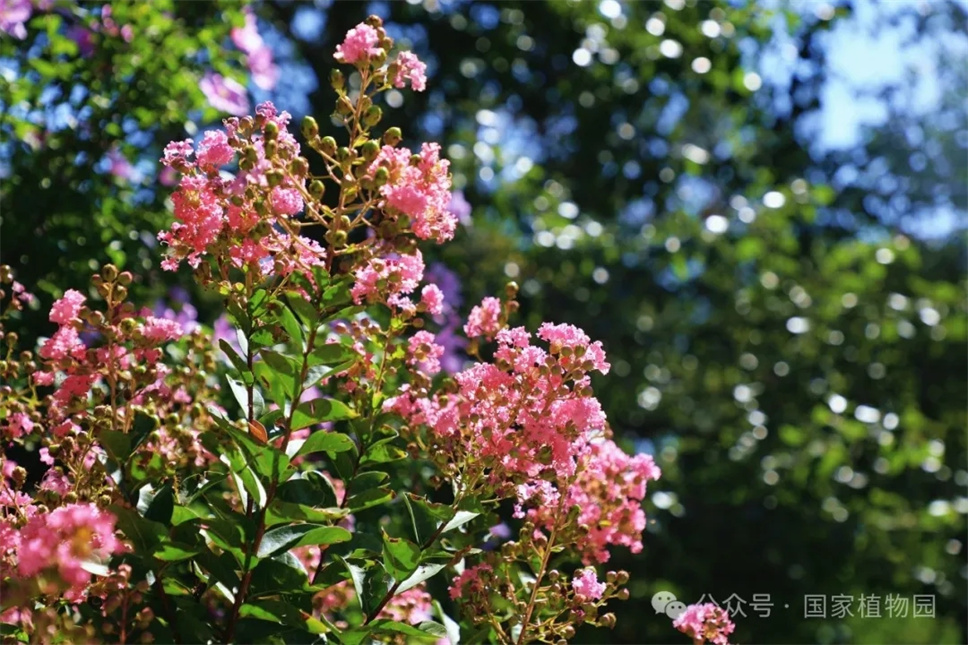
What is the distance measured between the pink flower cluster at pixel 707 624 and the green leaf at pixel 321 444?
0.38 metres

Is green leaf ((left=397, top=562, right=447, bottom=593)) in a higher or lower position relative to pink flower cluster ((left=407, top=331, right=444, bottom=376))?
lower

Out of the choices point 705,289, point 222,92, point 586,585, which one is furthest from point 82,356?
point 705,289

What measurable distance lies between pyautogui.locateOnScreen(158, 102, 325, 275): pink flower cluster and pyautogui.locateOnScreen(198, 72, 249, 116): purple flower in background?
115cm

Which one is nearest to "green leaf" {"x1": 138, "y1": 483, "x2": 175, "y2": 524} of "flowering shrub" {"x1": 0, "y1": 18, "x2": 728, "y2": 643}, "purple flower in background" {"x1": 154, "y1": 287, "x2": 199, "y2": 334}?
"flowering shrub" {"x1": 0, "y1": 18, "x2": 728, "y2": 643}

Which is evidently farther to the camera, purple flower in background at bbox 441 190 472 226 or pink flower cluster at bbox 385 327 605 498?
purple flower in background at bbox 441 190 472 226

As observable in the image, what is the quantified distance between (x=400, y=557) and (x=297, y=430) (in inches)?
6.1

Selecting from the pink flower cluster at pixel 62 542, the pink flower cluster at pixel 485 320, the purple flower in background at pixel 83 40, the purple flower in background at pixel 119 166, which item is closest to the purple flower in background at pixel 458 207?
the purple flower in background at pixel 119 166

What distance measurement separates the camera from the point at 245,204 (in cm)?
97

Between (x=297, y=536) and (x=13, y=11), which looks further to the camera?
(x=13, y=11)

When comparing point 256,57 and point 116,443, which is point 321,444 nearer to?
point 116,443

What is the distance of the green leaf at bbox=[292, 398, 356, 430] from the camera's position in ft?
3.13

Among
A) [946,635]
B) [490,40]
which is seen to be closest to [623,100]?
[490,40]

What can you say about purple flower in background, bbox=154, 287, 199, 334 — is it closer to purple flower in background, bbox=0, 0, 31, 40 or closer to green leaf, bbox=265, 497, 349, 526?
purple flower in background, bbox=0, 0, 31, 40

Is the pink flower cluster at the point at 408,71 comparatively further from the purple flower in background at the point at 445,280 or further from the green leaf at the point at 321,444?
the purple flower in background at the point at 445,280
